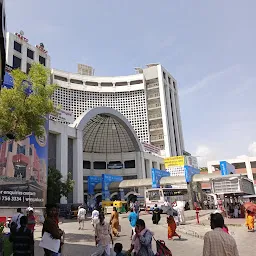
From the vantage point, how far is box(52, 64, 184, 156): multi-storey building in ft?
240

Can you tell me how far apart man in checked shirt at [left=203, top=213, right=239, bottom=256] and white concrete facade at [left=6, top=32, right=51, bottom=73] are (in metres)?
58.7

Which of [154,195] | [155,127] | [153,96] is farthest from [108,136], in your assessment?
[153,96]

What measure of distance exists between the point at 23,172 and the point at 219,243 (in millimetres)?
20645

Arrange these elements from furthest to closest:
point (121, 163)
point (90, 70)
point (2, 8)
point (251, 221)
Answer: point (90, 70) < point (121, 163) < point (251, 221) < point (2, 8)

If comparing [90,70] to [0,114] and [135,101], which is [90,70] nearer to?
[135,101]

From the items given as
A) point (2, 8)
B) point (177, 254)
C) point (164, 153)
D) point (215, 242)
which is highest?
point (164, 153)

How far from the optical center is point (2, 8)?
8.46 metres

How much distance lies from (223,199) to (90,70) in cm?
6926

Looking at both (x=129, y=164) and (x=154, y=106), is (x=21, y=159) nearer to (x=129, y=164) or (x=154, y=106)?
(x=129, y=164)

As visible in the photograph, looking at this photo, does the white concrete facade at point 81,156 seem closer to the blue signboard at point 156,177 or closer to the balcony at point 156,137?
the blue signboard at point 156,177

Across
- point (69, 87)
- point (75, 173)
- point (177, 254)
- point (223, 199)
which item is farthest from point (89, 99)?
point (177, 254)

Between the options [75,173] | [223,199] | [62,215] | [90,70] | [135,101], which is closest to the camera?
[223,199]

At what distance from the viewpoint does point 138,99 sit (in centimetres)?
7825

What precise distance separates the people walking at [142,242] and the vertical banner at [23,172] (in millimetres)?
15317
